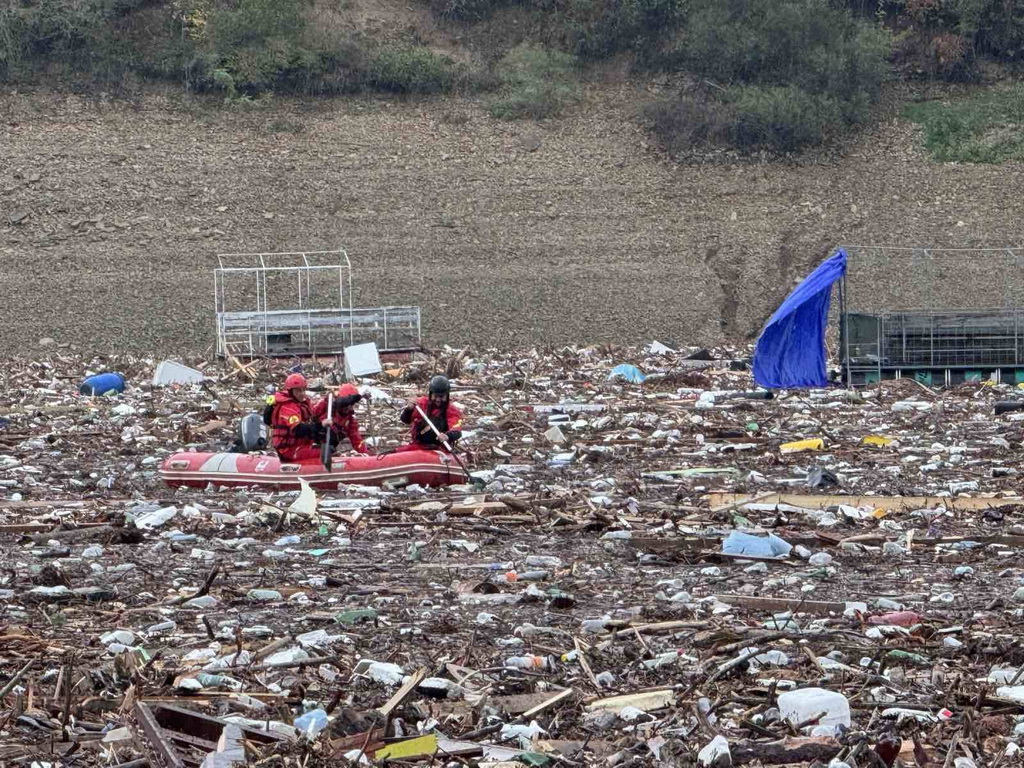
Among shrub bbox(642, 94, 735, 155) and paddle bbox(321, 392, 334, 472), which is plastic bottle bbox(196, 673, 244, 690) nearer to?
paddle bbox(321, 392, 334, 472)

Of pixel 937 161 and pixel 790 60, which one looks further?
pixel 790 60

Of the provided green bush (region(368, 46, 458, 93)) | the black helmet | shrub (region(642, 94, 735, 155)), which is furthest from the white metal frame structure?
the black helmet

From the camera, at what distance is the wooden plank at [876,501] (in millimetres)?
10289

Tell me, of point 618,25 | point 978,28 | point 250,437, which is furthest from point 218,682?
point 978,28

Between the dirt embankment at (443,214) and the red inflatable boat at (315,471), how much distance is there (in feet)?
58.6

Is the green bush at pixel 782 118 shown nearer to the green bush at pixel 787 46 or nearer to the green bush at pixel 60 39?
the green bush at pixel 787 46

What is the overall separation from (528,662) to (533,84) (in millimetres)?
31603

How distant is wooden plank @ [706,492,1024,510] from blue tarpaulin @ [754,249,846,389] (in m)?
8.36

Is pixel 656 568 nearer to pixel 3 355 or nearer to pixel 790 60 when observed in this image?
pixel 3 355

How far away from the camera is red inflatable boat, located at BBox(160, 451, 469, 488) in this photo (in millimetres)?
11469

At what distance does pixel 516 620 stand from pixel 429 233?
1029 inches

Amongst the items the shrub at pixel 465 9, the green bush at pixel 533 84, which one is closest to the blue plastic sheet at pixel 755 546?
the green bush at pixel 533 84

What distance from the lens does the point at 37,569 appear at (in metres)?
8.29

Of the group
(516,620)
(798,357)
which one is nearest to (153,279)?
(798,357)
